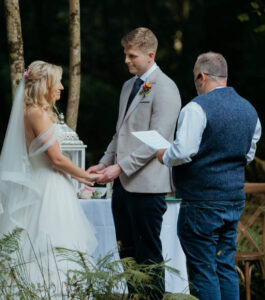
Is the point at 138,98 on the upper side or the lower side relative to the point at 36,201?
upper

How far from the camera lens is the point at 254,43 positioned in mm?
11922

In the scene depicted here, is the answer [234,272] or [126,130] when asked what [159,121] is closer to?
[126,130]

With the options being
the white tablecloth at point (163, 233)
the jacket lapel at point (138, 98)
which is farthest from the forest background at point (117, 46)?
the jacket lapel at point (138, 98)

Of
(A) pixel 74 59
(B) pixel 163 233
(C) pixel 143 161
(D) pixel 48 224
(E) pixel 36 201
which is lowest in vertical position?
(B) pixel 163 233

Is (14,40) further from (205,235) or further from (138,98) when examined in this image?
(205,235)

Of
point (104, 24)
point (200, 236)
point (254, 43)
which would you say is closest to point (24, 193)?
point (200, 236)

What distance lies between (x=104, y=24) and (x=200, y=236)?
14065mm

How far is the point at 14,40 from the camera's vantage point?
5.39m

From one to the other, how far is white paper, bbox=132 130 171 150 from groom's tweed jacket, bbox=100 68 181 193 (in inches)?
8.5

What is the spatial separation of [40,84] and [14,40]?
1665mm

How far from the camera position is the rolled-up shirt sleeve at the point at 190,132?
10.9 feet

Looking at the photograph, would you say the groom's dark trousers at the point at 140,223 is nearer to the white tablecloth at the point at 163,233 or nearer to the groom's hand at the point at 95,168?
the groom's hand at the point at 95,168

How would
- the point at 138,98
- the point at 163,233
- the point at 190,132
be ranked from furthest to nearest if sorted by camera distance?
the point at 163,233, the point at 138,98, the point at 190,132

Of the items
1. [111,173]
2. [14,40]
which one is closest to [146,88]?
[111,173]
